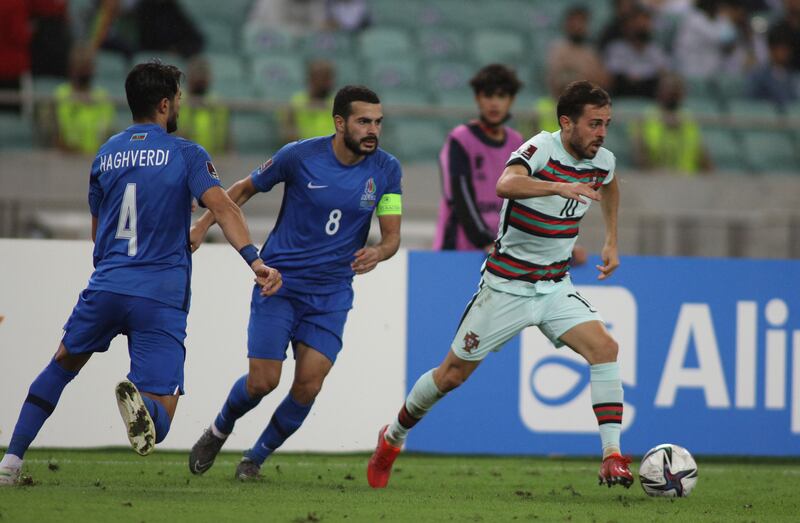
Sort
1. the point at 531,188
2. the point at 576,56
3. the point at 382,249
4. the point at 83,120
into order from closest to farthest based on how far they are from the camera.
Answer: the point at 531,188
the point at 382,249
the point at 83,120
the point at 576,56

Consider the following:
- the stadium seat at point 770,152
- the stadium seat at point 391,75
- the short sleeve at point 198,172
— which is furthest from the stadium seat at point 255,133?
the short sleeve at point 198,172

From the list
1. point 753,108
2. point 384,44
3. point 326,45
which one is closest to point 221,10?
point 326,45

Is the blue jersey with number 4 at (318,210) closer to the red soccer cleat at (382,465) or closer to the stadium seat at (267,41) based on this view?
the red soccer cleat at (382,465)

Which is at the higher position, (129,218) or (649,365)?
(129,218)

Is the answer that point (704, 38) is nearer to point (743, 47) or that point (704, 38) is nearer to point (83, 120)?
point (743, 47)

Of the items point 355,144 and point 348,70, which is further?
point 348,70

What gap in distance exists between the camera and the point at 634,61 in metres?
15.4

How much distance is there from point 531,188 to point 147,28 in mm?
8412

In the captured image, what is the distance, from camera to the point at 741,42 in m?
16.9

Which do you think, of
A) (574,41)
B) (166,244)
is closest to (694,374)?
(166,244)

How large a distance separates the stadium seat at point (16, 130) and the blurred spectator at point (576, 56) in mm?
5422

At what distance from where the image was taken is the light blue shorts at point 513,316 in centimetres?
716

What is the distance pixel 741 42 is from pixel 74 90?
8.55 meters

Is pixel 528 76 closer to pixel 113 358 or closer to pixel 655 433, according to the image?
pixel 655 433
